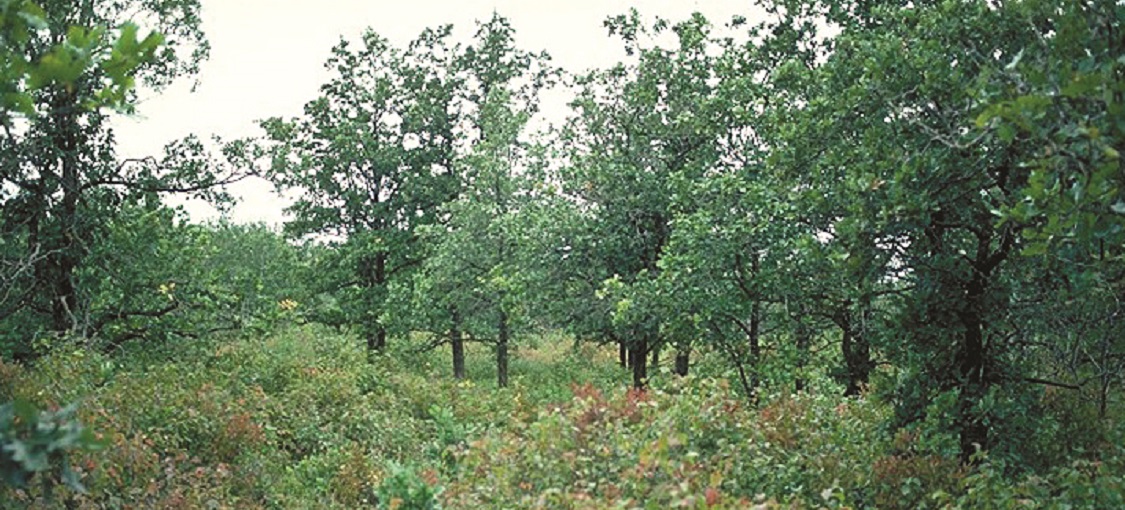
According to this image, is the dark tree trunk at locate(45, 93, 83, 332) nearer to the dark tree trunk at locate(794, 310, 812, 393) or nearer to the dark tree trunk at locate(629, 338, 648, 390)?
the dark tree trunk at locate(629, 338, 648, 390)

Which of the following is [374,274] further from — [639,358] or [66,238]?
[66,238]

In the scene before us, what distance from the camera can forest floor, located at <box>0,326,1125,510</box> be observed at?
19.4 feet

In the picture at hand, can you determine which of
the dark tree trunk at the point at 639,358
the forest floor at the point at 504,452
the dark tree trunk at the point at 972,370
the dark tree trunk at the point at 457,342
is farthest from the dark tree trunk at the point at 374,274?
the dark tree trunk at the point at 972,370

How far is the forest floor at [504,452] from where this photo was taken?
233 inches

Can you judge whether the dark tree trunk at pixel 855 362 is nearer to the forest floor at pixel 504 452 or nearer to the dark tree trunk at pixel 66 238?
the forest floor at pixel 504 452

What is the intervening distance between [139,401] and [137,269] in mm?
4352

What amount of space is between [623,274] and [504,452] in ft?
23.6

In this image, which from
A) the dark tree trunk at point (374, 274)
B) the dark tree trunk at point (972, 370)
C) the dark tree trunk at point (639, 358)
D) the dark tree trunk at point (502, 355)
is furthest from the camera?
the dark tree trunk at point (374, 274)

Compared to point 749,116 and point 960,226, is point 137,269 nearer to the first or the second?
point 749,116

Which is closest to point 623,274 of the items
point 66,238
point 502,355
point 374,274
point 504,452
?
point 502,355

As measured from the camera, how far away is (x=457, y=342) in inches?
835

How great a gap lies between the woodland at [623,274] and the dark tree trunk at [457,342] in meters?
0.08

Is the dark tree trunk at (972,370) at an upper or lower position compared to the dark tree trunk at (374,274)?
lower

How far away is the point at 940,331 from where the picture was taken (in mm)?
7301
